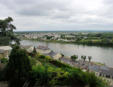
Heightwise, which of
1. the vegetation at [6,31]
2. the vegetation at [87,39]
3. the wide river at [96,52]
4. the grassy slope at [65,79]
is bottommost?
the wide river at [96,52]

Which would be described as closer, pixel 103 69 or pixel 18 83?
pixel 18 83

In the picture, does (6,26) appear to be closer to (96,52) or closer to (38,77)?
(38,77)

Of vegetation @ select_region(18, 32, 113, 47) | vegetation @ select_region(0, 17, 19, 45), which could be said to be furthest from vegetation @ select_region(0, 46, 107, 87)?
vegetation @ select_region(18, 32, 113, 47)

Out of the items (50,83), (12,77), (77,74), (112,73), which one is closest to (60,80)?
(50,83)

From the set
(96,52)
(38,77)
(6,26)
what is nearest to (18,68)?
(38,77)

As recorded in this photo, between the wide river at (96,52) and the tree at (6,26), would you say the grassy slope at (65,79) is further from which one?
the wide river at (96,52)

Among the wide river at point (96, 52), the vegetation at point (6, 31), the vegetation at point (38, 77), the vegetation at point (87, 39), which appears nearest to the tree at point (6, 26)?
the vegetation at point (6, 31)

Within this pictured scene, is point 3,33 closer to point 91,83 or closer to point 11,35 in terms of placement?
point 11,35

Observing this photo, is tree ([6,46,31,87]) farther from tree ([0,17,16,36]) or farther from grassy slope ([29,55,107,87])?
tree ([0,17,16,36])
